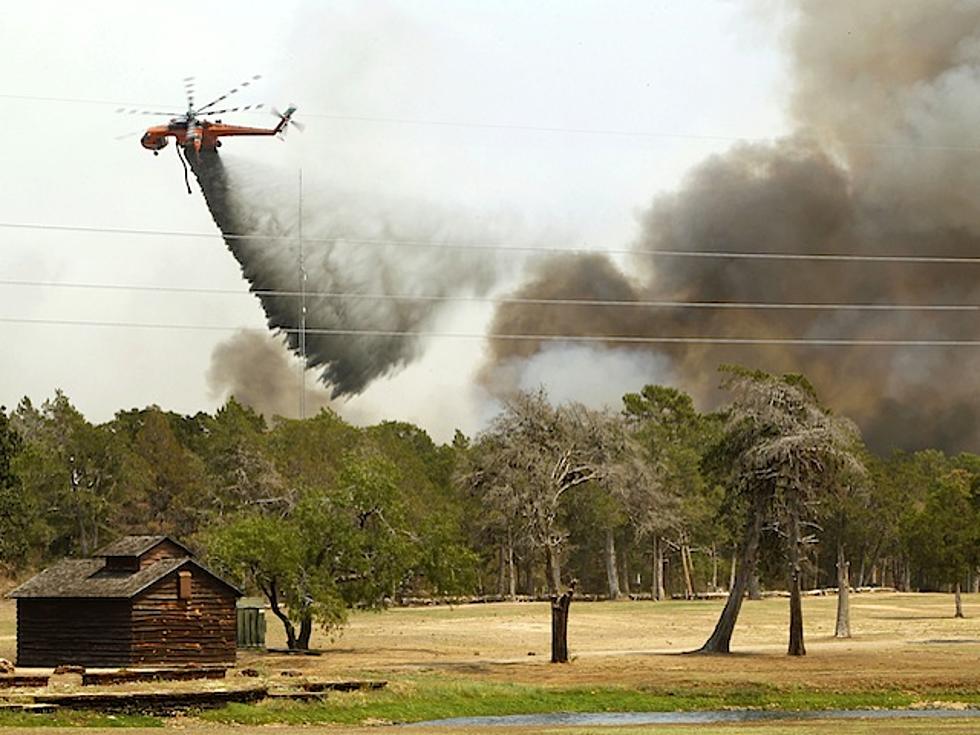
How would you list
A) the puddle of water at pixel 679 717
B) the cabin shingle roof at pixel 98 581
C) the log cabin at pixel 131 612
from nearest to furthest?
the puddle of water at pixel 679 717 → the log cabin at pixel 131 612 → the cabin shingle roof at pixel 98 581

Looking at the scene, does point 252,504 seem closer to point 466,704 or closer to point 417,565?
point 417,565

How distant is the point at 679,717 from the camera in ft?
182

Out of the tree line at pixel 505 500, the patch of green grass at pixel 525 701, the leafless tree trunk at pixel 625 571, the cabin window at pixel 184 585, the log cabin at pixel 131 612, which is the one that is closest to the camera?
the patch of green grass at pixel 525 701

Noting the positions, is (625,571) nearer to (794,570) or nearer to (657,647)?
(657,647)

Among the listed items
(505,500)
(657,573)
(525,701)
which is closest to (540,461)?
(505,500)

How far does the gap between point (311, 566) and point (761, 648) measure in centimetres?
2148

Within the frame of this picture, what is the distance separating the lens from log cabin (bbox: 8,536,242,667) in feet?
218

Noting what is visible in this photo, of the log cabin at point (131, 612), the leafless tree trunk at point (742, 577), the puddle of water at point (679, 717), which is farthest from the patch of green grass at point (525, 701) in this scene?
the leafless tree trunk at point (742, 577)

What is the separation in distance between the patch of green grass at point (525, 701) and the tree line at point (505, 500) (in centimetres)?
1034

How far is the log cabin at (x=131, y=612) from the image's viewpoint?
6631cm

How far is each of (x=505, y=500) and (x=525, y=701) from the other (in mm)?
12797

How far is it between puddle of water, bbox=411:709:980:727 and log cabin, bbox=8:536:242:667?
1656 centimetres

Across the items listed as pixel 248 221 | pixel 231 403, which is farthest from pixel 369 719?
pixel 231 403

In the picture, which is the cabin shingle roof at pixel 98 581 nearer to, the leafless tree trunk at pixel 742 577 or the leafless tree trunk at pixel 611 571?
the leafless tree trunk at pixel 742 577
